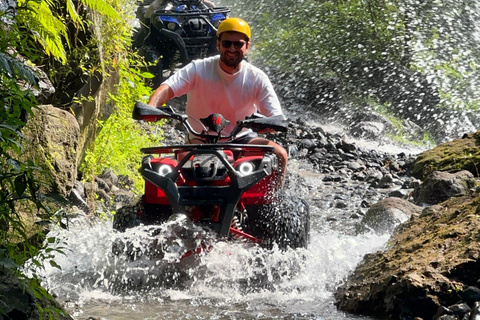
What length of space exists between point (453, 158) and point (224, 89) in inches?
151

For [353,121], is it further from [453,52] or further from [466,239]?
[466,239]

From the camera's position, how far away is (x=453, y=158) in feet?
29.2

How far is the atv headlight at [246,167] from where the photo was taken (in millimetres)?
5007

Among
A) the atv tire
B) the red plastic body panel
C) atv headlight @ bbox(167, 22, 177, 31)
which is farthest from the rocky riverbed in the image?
atv headlight @ bbox(167, 22, 177, 31)

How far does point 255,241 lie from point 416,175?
5.02 meters

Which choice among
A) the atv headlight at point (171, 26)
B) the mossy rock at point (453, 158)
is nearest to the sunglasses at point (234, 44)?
the mossy rock at point (453, 158)

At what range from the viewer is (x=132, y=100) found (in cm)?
809

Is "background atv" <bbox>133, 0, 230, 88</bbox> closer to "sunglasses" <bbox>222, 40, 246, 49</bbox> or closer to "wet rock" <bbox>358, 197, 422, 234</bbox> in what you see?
"wet rock" <bbox>358, 197, 422, 234</bbox>

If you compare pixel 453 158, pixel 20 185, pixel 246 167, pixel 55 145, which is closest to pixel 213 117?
pixel 246 167

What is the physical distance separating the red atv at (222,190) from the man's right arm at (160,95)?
0.53 metres

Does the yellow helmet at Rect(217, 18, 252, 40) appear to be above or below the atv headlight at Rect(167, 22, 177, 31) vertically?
below

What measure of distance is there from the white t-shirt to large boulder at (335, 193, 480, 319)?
4.67 feet

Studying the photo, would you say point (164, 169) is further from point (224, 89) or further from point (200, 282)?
point (224, 89)

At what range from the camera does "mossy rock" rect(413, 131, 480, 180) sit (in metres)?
Answer: 8.54
